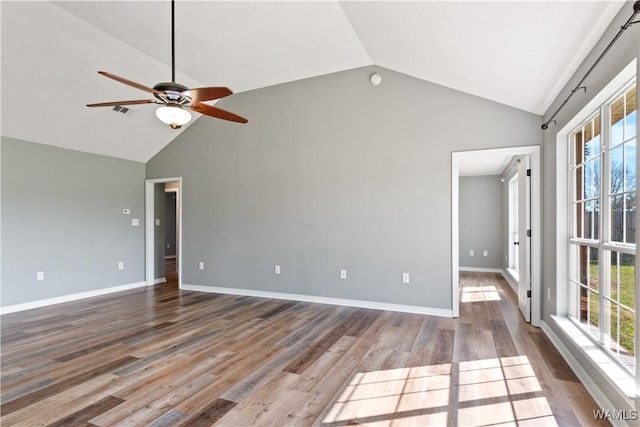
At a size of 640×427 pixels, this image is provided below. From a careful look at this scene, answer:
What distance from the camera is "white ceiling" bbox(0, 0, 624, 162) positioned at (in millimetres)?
2420

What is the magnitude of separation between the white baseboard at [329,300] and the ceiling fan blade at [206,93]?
330 cm

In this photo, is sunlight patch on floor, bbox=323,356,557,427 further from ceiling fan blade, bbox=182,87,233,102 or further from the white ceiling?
the white ceiling

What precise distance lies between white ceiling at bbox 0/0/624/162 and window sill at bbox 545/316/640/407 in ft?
7.10

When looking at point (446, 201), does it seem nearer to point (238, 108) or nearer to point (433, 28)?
point (433, 28)

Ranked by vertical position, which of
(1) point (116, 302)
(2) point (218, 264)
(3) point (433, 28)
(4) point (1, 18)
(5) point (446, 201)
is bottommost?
(1) point (116, 302)

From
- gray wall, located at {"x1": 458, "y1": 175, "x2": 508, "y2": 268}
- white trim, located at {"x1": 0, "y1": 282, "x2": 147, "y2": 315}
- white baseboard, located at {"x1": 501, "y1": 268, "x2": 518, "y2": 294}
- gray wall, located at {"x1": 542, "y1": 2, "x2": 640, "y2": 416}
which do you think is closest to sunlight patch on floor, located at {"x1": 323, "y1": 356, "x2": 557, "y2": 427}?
gray wall, located at {"x1": 542, "y1": 2, "x2": 640, "y2": 416}

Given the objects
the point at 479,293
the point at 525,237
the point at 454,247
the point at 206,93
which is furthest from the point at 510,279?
the point at 206,93

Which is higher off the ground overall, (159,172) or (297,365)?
(159,172)

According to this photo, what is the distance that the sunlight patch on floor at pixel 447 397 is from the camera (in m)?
2.02

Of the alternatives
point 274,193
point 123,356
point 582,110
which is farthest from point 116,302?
point 582,110

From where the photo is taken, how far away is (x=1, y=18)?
2.97 meters

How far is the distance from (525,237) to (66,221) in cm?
664

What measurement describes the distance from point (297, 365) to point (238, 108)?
4.21 m

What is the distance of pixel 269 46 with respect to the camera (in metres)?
3.85
